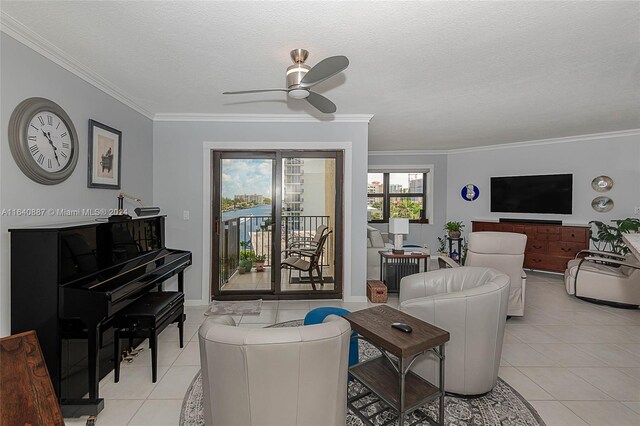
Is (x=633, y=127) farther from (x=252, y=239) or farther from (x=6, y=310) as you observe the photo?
(x=6, y=310)

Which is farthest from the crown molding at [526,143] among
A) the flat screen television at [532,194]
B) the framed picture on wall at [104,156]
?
the framed picture on wall at [104,156]

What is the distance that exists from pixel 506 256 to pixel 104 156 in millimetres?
4377

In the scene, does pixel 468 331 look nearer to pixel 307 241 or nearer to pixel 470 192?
pixel 307 241

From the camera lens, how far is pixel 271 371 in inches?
47.3

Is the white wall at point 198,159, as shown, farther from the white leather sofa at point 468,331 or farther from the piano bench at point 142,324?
the white leather sofa at point 468,331

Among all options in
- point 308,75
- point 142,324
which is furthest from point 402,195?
point 142,324

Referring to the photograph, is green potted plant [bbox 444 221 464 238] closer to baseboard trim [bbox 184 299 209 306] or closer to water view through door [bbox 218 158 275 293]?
water view through door [bbox 218 158 275 293]

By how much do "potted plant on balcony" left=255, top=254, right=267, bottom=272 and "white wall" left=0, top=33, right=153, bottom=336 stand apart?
1.87 m

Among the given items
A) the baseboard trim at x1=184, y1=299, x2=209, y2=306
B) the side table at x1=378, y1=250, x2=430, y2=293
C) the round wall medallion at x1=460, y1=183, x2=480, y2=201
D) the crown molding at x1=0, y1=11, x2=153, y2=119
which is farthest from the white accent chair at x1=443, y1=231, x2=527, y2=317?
the crown molding at x1=0, y1=11, x2=153, y2=119

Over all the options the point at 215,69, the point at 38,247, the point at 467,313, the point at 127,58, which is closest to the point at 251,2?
Result: the point at 215,69

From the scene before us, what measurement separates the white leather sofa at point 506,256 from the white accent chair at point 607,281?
1470 millimetres

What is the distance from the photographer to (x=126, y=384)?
235 centimetres

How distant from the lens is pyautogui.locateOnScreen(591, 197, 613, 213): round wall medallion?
523 cm

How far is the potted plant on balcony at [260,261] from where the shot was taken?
4512mm
